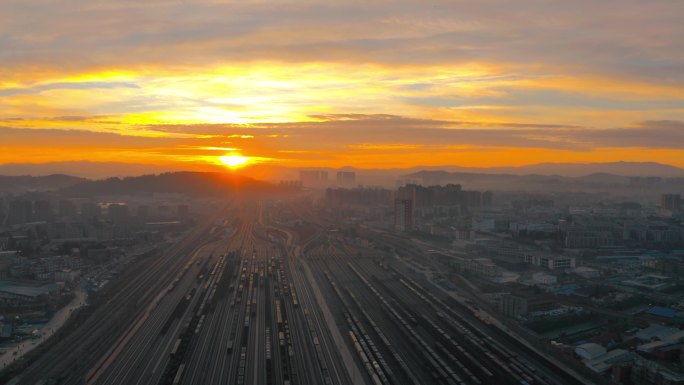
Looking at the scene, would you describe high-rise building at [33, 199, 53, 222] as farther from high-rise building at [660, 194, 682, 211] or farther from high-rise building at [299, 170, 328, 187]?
high-rise building at [299, 170, 328, 187]

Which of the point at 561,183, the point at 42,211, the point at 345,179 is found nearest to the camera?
the point at 42,211

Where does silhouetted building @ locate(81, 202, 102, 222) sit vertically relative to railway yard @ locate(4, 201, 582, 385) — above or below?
above

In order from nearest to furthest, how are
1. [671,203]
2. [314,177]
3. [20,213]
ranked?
[20,213] < [671,203] < [314,177]

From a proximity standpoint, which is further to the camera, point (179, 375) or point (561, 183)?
point (561, 183)

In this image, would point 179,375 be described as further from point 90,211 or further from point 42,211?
point 90,211

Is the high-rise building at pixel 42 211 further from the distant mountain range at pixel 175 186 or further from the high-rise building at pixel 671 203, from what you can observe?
the high-rise building at pixel 671 203

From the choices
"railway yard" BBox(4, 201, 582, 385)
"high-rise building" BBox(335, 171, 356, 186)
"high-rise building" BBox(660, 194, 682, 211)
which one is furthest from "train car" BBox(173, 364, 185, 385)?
"high-rise building" BBox(335, 171, 356, 186)

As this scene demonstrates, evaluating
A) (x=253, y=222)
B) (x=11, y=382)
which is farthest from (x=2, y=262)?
(x=253, y=222)

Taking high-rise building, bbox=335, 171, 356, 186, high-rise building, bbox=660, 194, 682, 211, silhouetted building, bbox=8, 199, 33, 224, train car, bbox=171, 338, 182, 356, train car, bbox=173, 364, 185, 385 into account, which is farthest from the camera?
high-rise building, bbox=335, 171, 356, 186

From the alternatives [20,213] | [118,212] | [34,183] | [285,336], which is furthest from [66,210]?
[285,336]

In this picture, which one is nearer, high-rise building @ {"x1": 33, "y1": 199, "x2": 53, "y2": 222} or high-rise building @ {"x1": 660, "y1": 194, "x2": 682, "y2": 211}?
high-rise building @ {"x1": 33, "y1": 199, "x2": 53, "y2": 222}
